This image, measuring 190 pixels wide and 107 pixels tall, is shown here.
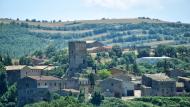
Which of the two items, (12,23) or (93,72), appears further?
(12,23)

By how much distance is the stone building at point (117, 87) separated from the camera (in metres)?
81.2

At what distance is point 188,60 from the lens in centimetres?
10294

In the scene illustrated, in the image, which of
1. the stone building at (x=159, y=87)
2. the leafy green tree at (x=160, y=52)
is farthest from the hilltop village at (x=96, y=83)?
the leafy green tree at (x=160, y=52)

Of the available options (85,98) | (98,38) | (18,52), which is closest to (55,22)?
(98,38)

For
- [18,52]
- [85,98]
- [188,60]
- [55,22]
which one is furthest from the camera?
[55,22]

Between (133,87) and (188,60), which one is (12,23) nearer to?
(188,60)

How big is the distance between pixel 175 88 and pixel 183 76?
7.66 meters

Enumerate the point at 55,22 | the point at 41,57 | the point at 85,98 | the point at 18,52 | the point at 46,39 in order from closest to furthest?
the point at 85,98, the point at 41,57, the point at 18,52, the point at 46,39, the point at 55,22

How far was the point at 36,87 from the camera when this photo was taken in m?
81.7

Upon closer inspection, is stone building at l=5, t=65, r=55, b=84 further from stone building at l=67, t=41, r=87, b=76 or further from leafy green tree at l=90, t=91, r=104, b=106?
leafy green tree at l=90, t=91, r=104, b=106

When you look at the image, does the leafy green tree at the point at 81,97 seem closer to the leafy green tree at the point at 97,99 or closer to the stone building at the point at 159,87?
the leafy green tree at the point at 97,99

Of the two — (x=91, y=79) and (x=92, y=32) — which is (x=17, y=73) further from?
(x=92, y=32)

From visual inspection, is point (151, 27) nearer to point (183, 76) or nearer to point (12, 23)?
point (12, 23)

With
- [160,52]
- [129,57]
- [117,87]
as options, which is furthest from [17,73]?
[160,52]
